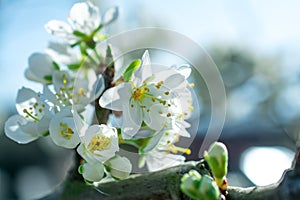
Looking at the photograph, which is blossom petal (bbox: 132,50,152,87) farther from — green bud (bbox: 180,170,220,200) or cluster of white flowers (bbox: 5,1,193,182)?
green bud (bbox: 180,170,220,200)

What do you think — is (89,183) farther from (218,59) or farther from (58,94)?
(218,59)

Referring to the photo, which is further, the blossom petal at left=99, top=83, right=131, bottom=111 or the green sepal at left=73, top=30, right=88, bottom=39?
the green sepal at left=73, top=30, right=88, bottom=39

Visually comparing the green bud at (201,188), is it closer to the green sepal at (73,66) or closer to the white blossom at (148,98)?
the white blossom at (148,98)

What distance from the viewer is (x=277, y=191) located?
0.59 meters

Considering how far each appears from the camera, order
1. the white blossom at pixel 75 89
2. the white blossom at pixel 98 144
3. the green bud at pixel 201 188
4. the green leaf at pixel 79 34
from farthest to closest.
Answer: the green leaf at pixel 79 34 < the white blossom at pixel 75 89 < the white blossom at pixel 98 144 < the green bud at pixel 201 188

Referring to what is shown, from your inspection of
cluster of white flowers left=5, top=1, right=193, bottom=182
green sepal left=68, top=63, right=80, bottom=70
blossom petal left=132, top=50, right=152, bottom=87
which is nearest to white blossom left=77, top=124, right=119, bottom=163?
cluster of white flowers left=5, top=1, right=193, bottom=182

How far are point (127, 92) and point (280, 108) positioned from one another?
7.36 feet

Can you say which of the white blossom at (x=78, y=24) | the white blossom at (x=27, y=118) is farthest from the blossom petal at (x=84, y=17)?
the white blossom at (x=27, y=118)

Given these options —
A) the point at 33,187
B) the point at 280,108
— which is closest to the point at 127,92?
the point at 280,108

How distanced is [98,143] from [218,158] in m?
0.22

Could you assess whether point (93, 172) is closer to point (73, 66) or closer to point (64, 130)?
point (64, 130)

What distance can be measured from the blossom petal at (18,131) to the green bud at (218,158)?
380 mm

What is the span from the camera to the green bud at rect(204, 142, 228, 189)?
0.63 meters

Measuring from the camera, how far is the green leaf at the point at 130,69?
81 centimetres
